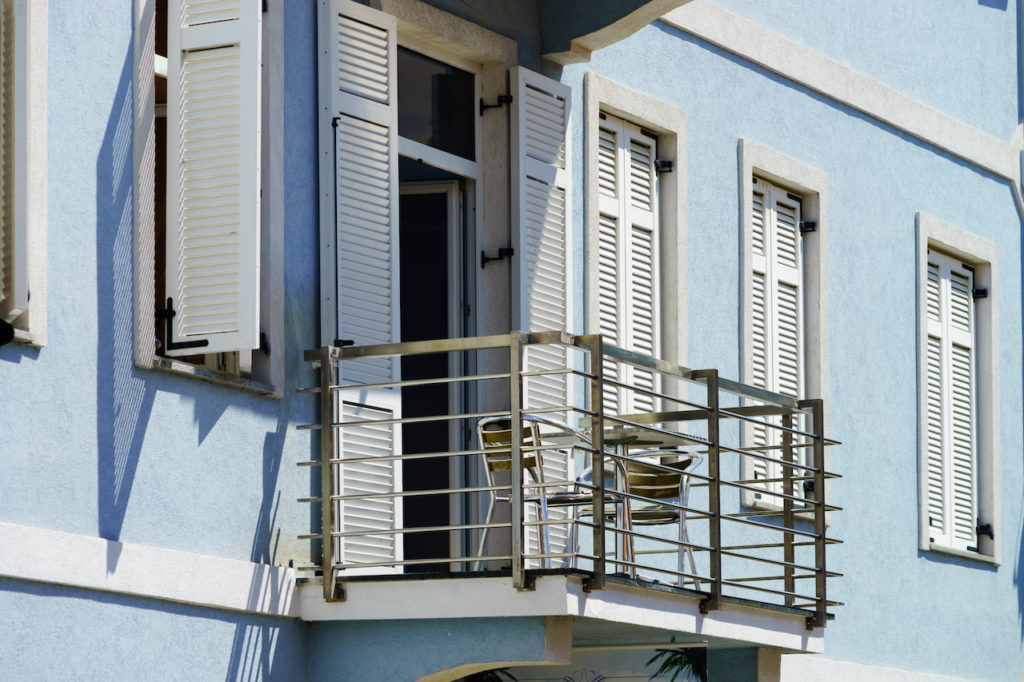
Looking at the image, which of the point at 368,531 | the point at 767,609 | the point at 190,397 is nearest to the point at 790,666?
the point at 767,609

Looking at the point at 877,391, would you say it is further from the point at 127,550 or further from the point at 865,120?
the point at 127,550

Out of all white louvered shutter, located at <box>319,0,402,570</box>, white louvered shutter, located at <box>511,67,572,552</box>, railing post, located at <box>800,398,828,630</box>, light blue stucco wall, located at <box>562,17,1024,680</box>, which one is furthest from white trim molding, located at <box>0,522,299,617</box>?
light blue stucco wall, located at <box>562,17,1024,680</box>

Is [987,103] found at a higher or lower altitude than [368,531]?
higher

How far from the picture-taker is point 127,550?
320 inches

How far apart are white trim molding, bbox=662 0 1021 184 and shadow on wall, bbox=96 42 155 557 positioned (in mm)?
4580

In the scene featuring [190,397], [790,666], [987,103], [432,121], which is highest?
[987,103]

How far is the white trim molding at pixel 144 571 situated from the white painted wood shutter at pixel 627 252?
2996 millimetres

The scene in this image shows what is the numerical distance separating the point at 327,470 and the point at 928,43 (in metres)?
7.40

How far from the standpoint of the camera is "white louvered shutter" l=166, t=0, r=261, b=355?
8.30m

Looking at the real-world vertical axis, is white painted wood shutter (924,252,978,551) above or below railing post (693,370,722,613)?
above

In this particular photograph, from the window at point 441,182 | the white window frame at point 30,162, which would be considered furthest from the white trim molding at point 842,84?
the white window frame at point 30,162

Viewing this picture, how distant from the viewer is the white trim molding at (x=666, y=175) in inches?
446

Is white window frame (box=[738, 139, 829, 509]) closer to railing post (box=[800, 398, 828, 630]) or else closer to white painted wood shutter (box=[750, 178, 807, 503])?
white painted wood shutter (box=[750, 178, 807, 503])

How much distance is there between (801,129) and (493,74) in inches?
120
